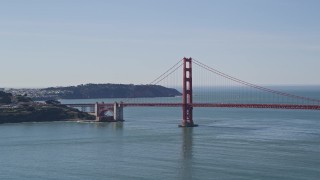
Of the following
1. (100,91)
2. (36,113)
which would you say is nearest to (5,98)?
(36,113)

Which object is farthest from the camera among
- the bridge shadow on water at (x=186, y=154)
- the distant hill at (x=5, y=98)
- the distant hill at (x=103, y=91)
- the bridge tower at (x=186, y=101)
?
the distant hill at (x=103, y=91)

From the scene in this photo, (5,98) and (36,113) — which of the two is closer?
(36,113)

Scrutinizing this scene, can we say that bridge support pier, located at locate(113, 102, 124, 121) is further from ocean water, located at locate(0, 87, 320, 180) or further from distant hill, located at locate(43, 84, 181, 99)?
distant hill, located at locate(43, 84, 181, 99)

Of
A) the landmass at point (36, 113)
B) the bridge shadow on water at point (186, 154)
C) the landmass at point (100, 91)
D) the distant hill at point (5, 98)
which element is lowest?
the bridge shadow on water at point (186, 154)

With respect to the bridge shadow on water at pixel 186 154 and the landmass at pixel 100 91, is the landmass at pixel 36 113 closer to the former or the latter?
the bridge shadow on water at pixel 186 154

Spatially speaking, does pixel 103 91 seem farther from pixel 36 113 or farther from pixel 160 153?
pixel 160 153

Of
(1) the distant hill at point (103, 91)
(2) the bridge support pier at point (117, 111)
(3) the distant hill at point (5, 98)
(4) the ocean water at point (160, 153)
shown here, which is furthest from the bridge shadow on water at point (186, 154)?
(1) the distant hill at point (103, 91)

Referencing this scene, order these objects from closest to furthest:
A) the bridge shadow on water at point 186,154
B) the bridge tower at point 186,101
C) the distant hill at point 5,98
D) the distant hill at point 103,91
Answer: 1. the bridge shadow on water at point 186,154
2. the bridge tower at point 186,101
3. the distant hill at point 5,98
4. the distant hill at point 103,91

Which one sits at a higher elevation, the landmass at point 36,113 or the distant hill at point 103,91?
the distant hill at point 103,91

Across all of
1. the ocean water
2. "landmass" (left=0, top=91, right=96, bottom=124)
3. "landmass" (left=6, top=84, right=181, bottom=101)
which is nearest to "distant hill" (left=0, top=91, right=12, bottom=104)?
"landmass" (left=0, top=91, right=96, bottom=124)
